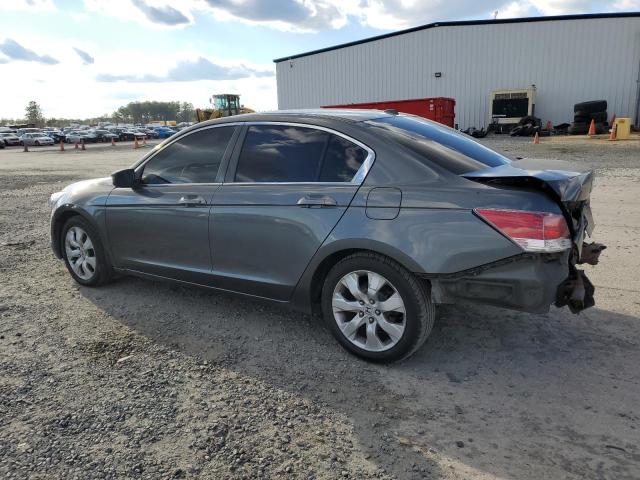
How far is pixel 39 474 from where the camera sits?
2.43 metres

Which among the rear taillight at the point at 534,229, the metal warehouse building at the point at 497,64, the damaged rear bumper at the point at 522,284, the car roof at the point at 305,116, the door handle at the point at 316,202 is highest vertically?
the metal warehouse building at the point at 497,64

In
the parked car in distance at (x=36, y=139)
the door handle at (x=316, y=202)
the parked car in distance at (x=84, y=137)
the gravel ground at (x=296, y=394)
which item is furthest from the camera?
the parked car in distance at (x=84, y=137)

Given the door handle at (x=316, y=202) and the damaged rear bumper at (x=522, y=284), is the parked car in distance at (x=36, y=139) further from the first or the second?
the damaged rear bumper at (x=522, y=284)

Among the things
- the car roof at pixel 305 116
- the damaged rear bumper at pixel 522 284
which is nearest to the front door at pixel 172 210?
the car roof at pixel 305 116

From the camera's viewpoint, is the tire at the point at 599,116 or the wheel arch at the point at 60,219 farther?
the tire at the point at 599,116

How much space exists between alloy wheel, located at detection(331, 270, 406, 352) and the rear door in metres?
0.34

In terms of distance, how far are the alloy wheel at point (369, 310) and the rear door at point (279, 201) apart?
34 centimetres

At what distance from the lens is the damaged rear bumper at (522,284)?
114 inches

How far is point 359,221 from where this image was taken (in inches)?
128

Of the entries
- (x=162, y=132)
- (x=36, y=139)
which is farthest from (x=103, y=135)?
(x=162, y=132)

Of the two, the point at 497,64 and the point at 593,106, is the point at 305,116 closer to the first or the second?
the point at 593,106

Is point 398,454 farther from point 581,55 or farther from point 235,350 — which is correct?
point 581,55

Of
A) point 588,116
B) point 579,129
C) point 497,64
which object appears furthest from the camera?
point 497,64

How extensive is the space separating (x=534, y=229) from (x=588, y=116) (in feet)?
94.1
